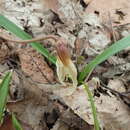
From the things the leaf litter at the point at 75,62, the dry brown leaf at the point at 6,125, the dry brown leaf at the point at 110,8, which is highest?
the dry brown leaf at the point at 110,8

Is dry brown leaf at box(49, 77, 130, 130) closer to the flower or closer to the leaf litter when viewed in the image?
the leaf litter

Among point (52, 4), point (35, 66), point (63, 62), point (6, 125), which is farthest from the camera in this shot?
point (52, 4)

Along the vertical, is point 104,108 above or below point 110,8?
below

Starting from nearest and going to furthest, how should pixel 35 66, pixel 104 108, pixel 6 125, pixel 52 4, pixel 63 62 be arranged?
1. pixel 63 62
2. pixel 6 125
3. pixel 104 108
4. pixel 35 66
5. pixel 52 4

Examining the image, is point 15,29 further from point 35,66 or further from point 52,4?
point 52,4

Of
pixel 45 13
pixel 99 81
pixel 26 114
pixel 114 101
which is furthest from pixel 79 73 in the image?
pixel 45 13

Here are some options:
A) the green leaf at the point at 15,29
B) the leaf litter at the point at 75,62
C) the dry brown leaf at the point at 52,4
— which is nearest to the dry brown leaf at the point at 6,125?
the leaf litter at the point at 75,62

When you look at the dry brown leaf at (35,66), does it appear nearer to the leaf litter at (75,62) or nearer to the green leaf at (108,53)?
the leaf litter at (75,62)

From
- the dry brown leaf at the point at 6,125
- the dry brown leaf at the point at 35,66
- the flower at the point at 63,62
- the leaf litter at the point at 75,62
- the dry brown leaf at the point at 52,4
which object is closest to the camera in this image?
the flower at the point at 63,62

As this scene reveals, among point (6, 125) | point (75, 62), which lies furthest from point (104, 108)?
point (6, 125)

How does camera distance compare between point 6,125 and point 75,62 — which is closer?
point 6,125
